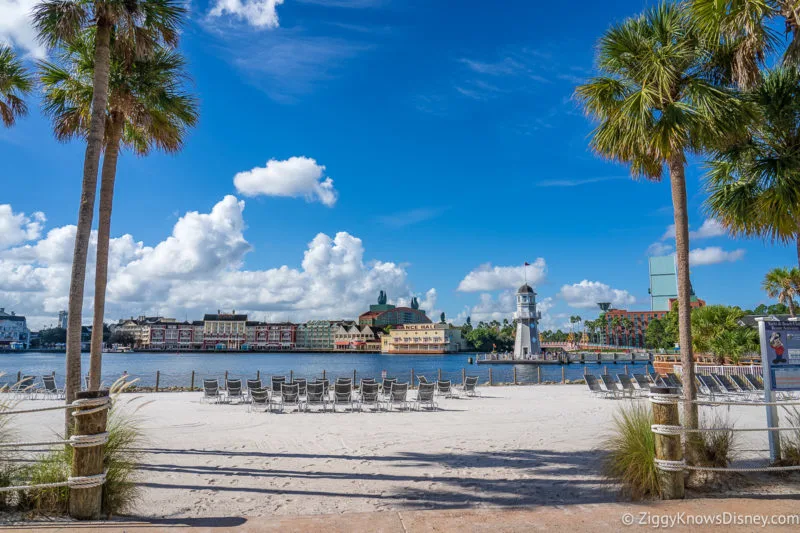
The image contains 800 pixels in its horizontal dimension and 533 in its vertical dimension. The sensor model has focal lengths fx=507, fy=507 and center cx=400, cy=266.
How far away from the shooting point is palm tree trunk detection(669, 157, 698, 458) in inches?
269

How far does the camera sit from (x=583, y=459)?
26.9 ft

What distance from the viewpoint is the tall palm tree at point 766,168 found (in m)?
7.86

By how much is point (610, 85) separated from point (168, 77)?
777 cm

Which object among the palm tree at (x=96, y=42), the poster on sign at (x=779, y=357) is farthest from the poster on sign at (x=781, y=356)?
the palm tree at (x=96, y=42)

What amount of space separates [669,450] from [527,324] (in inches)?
3695

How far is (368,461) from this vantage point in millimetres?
8086

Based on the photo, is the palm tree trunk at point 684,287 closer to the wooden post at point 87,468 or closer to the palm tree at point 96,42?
the wooden post at point 87,468

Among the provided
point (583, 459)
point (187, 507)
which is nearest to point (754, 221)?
point (583, 459)

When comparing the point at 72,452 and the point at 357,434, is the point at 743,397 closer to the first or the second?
the point at 357,434

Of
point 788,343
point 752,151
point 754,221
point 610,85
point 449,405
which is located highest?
point 610,85

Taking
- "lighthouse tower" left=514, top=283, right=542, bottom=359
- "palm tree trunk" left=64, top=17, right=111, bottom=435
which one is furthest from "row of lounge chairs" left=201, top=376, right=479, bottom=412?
"lighthouse tower" left=514, top=283, right=542, bottom=359

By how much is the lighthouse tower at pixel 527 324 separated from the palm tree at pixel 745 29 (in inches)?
3451

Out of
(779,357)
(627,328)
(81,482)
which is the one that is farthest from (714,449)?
(627,328)

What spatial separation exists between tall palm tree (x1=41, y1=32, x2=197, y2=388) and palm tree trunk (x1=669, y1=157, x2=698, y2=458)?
28.5 ft
